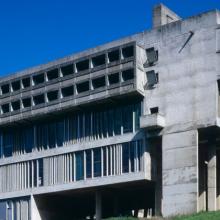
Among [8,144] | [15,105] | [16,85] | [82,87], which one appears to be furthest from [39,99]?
[8,144]

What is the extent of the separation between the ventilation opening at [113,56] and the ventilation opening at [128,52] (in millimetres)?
494

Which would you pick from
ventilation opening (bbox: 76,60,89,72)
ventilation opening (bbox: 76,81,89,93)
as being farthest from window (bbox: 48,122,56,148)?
ventilation opening (bbox: 76,60,89,72)

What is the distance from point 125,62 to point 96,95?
12.1 feet

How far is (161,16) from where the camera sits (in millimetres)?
61781

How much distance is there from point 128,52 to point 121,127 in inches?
230

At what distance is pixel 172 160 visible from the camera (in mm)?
58781

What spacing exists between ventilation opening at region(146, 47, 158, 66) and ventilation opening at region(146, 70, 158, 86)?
28.2 inches

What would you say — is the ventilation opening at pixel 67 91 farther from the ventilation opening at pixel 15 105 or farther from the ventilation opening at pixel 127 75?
the ventilation opening at pixel 127 75

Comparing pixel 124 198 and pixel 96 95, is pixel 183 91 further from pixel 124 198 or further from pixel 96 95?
pixel 124 198

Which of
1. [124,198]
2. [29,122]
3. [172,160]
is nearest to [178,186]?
[172,160]

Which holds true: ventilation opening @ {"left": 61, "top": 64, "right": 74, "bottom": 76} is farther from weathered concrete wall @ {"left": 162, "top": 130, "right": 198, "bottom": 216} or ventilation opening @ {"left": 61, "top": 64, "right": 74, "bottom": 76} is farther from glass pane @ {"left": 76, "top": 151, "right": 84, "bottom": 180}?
weathered concrete wall @ {"left": 162, "top": 130, "right": 198, "bottom": 216}

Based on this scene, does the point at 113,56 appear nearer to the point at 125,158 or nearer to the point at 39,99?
the point at 125,158

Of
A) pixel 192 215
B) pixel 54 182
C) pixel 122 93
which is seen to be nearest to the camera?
pixel 192 215

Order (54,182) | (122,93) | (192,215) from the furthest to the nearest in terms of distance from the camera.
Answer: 1. (54,182)
2. (122,93)
3. (192,215)
